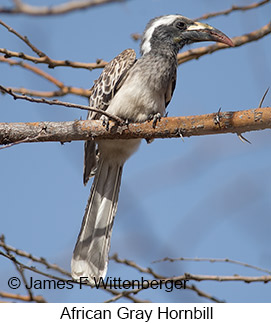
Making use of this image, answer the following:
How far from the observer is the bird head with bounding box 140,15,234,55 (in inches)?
186

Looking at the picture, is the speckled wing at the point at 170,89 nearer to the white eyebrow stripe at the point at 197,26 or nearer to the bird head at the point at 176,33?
the bird head at the point at 176,33

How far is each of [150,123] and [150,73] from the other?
92 cm

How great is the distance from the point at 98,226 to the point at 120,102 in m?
1.11

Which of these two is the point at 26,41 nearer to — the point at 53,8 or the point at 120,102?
the point at 120,102

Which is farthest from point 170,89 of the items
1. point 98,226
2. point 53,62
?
point 98,226

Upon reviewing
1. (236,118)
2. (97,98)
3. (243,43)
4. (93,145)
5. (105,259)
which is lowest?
(105,259)

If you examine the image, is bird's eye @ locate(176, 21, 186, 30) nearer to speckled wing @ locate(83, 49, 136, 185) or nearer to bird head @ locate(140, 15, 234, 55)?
bird head @ locate(140, 15, 234, 55)

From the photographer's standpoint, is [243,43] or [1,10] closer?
[1,10]

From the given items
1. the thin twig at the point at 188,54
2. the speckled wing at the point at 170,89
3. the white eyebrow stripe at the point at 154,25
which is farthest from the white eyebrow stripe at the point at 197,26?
the speckled wing at the point at 170,89
